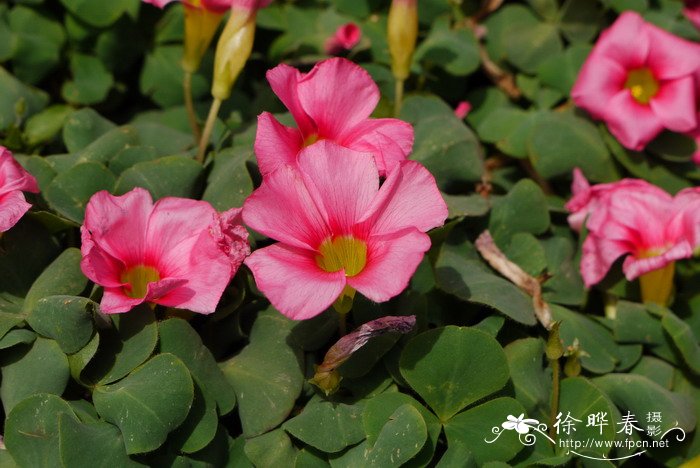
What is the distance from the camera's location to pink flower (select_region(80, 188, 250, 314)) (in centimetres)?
98

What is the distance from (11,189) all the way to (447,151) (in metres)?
0.65

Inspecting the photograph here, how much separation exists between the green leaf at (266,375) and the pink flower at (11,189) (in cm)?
32

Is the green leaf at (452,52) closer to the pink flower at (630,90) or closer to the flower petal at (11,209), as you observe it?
the pink flower at (630,90)

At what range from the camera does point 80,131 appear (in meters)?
1.33

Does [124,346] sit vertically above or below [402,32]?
below

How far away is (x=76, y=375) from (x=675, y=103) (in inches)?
43.0

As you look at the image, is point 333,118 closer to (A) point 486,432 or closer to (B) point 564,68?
(A) point 486,432

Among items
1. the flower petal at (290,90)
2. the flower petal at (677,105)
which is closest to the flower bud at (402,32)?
the flower petal at (290,90)

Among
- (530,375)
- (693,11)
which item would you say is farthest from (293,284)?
(693,11)

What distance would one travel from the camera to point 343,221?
3.17 ft

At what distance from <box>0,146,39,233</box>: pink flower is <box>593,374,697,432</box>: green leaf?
817mm

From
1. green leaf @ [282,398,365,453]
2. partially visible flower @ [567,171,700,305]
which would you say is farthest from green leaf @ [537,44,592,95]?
green leaf @ [282,398,365,453]

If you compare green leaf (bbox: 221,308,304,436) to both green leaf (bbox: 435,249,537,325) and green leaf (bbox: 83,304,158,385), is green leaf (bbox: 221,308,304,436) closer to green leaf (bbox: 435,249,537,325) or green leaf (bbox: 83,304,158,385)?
green leaf (bbox: 83,304,158,385)

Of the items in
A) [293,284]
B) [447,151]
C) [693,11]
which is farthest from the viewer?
[693,11]
